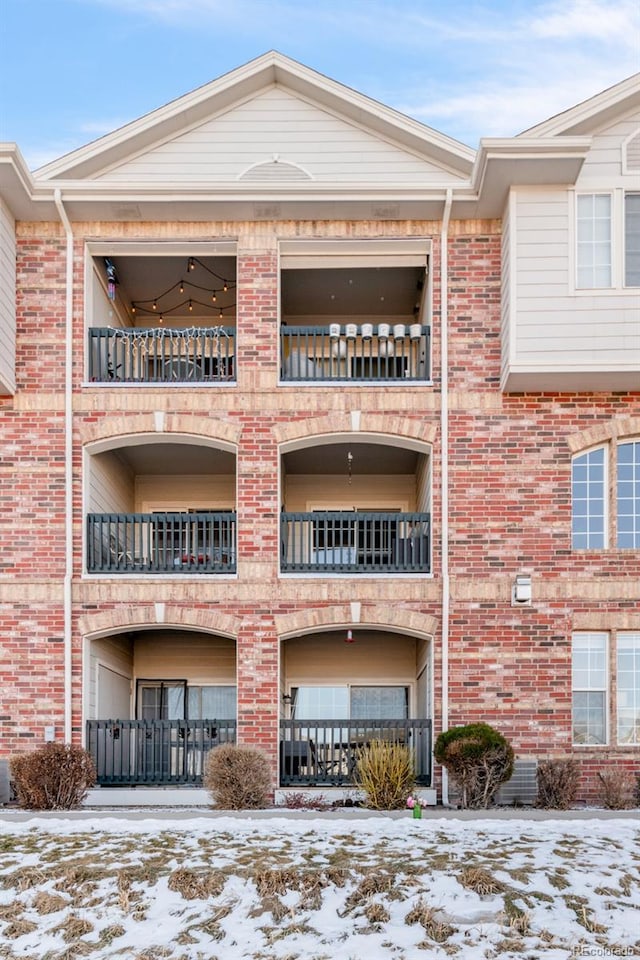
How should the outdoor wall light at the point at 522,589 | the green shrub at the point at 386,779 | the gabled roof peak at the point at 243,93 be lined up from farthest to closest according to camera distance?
the gabled roof peak at the point at 243,93, the outdoor wall light at the point at 522,589, the green shrub at the point at 386,779

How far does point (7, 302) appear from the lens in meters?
15.7

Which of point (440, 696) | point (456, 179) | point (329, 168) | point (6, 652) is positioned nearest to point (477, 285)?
point (456, 179)

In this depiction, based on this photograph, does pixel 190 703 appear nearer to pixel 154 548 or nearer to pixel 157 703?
pixel 157 703

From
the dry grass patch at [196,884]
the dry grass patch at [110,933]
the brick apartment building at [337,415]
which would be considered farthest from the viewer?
the brick apartment building at [337,415]

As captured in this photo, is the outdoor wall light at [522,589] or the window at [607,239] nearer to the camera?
the outdoor wall light at [522,589]

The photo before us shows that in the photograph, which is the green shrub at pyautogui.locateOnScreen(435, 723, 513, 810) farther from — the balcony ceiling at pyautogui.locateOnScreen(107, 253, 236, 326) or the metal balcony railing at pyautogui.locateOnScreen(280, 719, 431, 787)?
the balcony ceiling at pyautogui.locateOnScreen(107, 253, 236, 326)

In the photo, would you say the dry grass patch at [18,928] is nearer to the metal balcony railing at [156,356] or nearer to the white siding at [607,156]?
the metal balcony railing at [156,356]

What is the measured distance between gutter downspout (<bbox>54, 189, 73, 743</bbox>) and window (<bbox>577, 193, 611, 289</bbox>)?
Answer: 25.9 feet

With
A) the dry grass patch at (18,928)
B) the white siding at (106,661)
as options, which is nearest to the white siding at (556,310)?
the white siding at (106,661)

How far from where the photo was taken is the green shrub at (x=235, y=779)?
43.9ft

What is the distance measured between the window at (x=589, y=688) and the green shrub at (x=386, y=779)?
3230 mm

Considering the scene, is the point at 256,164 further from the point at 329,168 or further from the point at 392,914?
the point at 392,914

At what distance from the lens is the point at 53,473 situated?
15.9 meters

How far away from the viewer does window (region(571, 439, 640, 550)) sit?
1591 cm
